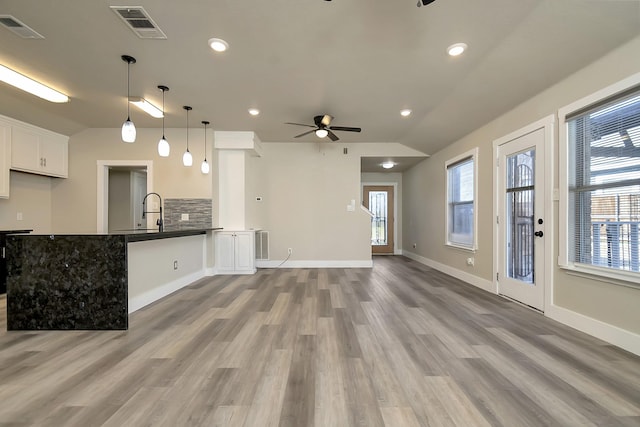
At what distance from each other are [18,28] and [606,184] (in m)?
5.34

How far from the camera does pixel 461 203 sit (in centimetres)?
488

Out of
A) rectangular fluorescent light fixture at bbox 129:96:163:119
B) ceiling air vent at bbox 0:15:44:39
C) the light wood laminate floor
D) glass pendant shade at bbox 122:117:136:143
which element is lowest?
the light wood laminate floor

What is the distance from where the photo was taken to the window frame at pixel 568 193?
2301mm

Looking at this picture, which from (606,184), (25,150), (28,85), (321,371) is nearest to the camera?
(321,371)

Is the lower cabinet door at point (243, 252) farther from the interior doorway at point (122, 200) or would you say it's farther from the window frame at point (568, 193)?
the window frame at point (568, 193)

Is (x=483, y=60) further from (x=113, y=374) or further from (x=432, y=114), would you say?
(x=113, y=374)

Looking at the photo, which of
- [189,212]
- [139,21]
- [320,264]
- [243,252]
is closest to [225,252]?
[243,252]

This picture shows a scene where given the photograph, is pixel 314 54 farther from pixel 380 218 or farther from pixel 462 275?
pixel 380 218

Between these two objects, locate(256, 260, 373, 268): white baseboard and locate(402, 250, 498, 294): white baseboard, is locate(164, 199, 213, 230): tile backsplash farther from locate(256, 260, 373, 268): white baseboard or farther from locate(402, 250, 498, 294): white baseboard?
locate(402, 250, 498, 294): white baseboard

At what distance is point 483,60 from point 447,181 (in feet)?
9.15

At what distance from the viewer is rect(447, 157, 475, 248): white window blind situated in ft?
15.1

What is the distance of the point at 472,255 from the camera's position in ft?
14.5

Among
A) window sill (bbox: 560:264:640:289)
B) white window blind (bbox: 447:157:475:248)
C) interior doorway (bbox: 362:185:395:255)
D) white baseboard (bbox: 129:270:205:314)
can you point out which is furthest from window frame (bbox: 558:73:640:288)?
interior doorway (bbox: 362:185:395:255)

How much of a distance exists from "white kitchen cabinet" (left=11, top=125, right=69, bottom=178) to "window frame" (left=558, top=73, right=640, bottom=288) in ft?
23.6
